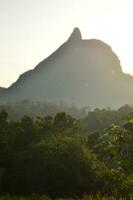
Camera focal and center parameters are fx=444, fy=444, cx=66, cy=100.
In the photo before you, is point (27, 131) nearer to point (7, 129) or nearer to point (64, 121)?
point (7, 129)

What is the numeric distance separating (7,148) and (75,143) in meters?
10.2

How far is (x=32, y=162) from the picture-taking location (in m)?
53.0

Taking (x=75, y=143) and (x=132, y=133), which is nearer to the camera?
(x=132, y=133)

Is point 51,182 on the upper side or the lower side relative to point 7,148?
lower

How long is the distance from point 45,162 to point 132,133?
40685 millimetres

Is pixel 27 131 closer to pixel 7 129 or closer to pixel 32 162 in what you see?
pixel 7 129

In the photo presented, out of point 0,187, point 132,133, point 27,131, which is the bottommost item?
point 0,187

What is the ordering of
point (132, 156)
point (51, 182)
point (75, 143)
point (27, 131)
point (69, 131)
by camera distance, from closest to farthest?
point (132, 156), point (51, 182), point (75, 143), point (27, 131), point (69, 131)

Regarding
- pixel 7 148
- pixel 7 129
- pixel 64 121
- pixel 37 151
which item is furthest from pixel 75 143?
pixel 64 121

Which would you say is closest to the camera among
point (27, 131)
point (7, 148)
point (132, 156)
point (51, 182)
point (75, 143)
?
point (132, 156)

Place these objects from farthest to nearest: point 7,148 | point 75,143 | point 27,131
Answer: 1. point 27,131
2. point 7,148
3. point 75,143

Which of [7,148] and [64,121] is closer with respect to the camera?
[7,148]

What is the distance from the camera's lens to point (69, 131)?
71000 mm

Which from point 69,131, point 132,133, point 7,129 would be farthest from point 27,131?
point 132,133
